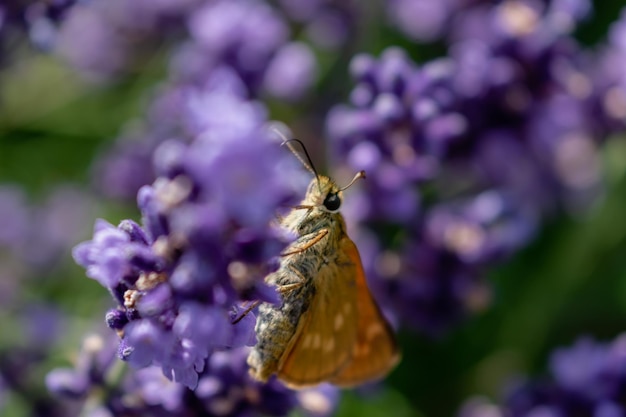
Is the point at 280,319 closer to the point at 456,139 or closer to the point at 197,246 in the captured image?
the point at 197,246

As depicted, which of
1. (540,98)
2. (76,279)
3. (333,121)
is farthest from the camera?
(76,279)

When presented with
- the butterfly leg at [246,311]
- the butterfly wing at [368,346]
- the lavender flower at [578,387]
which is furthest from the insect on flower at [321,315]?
the lavender flower at [578,387]

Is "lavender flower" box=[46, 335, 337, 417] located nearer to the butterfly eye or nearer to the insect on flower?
the insect on flower

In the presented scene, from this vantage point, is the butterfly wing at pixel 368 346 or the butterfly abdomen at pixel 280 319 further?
the butterfly wing at pixel 368 346

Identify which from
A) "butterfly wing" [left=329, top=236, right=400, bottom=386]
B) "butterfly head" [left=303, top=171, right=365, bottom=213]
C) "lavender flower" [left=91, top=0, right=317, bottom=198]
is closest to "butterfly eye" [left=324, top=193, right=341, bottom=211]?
"butterfly head" [left=303, top=171, right=365, bottom=213]

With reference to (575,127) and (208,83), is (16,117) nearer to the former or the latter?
(208,83)

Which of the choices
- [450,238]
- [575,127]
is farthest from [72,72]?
[575,127]

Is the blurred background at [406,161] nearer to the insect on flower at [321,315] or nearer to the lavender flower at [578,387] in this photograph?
the lavender flower at [578,387]
